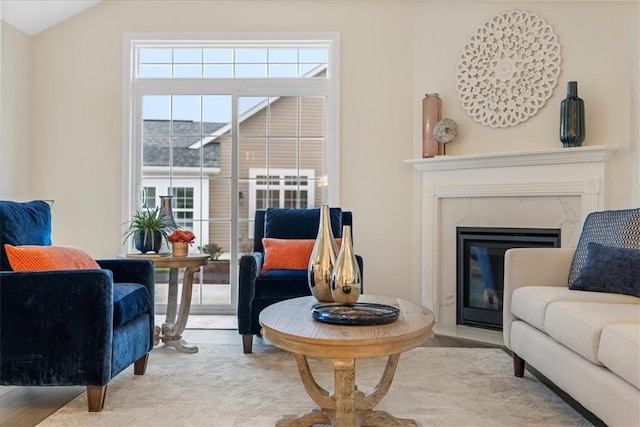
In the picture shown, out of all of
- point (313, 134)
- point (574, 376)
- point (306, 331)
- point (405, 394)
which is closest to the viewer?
point (306, 331)

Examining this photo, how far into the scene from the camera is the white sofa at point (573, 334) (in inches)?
68.3

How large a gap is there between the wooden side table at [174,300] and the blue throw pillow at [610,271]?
2.22 meters

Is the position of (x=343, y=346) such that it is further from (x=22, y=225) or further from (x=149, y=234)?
(x=149, y=234)

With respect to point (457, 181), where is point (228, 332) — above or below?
below

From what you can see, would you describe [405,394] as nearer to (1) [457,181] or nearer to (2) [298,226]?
(2) [298,226]

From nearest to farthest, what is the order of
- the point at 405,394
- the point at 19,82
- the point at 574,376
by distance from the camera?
1. the point at 574,376
2. the point at 405,394
3. the point at 19,82

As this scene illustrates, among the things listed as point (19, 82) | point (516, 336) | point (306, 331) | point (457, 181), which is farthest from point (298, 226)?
point (19, 82)

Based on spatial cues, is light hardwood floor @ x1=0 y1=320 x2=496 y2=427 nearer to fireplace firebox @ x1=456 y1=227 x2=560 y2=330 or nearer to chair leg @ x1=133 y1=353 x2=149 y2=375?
chair leg @ x1=133 y1=353 x2=149 y2=375

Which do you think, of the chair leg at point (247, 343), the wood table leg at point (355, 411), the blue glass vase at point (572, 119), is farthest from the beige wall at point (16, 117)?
the blue glass vase at point (572, 119)

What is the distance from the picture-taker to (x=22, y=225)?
2.53m

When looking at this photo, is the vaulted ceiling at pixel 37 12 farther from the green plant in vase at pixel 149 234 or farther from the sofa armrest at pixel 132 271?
the sofa armrest at pixel 132 271

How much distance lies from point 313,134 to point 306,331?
2.99 meters

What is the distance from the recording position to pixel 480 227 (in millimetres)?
3990

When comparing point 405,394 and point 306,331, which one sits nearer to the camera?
point 306,331
